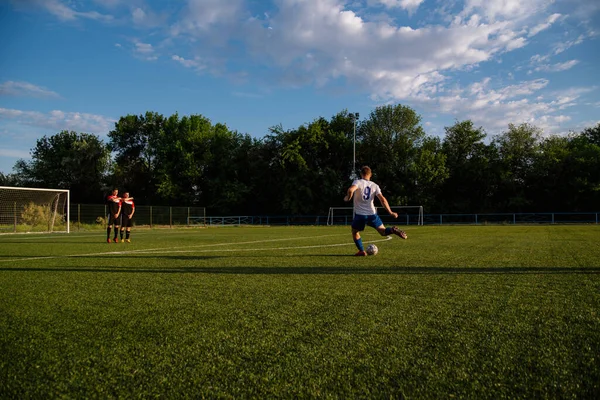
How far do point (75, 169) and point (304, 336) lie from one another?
189 feet

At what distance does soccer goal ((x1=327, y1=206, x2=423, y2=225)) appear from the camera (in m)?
39.4

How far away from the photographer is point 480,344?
8.45ft

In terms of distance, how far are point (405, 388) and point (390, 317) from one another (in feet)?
4.23

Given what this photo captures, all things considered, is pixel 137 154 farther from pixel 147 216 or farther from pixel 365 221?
pixel 365 221

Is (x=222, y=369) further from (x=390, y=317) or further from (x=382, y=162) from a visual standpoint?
(x=382, y=162)

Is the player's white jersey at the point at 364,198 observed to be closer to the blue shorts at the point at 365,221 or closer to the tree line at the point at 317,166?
the blue shorts at the point at 365,221

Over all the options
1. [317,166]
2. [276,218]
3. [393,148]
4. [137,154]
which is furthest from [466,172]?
[137,154]

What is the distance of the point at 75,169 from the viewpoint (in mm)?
52219

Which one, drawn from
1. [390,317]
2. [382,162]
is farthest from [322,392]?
[382,162]

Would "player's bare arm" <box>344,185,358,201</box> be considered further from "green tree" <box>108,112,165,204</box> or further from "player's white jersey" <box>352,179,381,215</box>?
"green tree" <box>108,112,165,204</box>

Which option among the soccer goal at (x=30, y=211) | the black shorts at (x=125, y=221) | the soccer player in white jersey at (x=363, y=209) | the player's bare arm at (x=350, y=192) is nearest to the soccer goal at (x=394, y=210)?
the soccer goal at (x=30, y=211)

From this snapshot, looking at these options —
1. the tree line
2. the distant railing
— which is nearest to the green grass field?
the distant railing

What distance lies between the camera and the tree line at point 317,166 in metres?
42.1

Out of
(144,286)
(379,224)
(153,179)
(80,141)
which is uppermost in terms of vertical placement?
(80,141)
